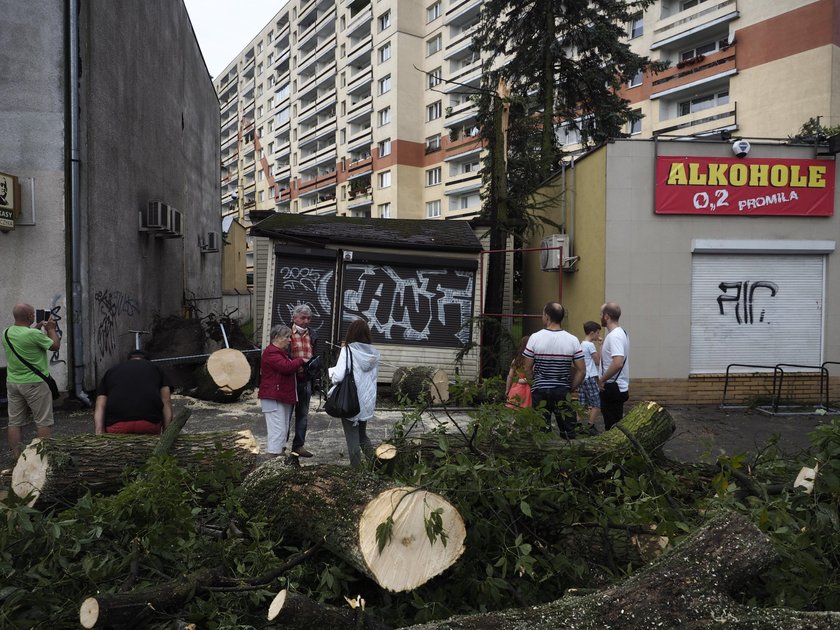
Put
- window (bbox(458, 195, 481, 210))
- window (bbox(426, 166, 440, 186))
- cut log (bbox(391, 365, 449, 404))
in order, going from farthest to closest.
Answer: window (bbox(426, 166, 440, 186))
window (bbox(458, 195, 481, 210))
cut log (bbox(391, 365, 449, 404))

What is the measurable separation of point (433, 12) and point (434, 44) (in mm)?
2189

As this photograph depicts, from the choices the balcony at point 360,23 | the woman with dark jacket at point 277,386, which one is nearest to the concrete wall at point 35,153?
the woman with dark jacket at point 277,386

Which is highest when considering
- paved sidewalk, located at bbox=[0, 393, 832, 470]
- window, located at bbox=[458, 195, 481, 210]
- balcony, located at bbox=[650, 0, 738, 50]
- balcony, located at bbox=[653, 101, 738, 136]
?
balcony, located at bbox=[650, 0, 738, 50]

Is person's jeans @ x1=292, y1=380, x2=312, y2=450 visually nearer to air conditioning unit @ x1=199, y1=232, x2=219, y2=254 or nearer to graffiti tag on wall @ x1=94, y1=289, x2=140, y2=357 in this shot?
graffiti tag on wall @ x1=94, y1=289, x2=140, y2=357

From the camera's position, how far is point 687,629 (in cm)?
216

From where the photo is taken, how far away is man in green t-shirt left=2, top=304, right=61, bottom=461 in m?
5.95

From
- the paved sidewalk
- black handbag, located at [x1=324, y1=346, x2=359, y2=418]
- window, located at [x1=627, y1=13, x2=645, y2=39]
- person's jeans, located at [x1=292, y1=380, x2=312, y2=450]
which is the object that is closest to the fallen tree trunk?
black handbag, located at [x1=324, y1=346, x2=359, y2=418]

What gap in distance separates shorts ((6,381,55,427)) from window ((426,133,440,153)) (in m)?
36.5

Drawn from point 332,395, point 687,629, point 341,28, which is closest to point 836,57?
point 332,395

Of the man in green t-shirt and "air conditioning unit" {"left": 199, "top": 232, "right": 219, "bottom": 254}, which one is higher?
"air conditioning unit" {"left": 199, "top": 232, "right": 219, "bottom": 254}

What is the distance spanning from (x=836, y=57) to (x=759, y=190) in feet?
56.7

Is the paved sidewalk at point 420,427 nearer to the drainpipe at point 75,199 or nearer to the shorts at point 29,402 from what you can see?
the shorts at point 29,402

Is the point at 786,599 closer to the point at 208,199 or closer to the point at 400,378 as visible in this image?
the point at 400,378

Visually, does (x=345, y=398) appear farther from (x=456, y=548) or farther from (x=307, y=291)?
(x=307, y=291)
